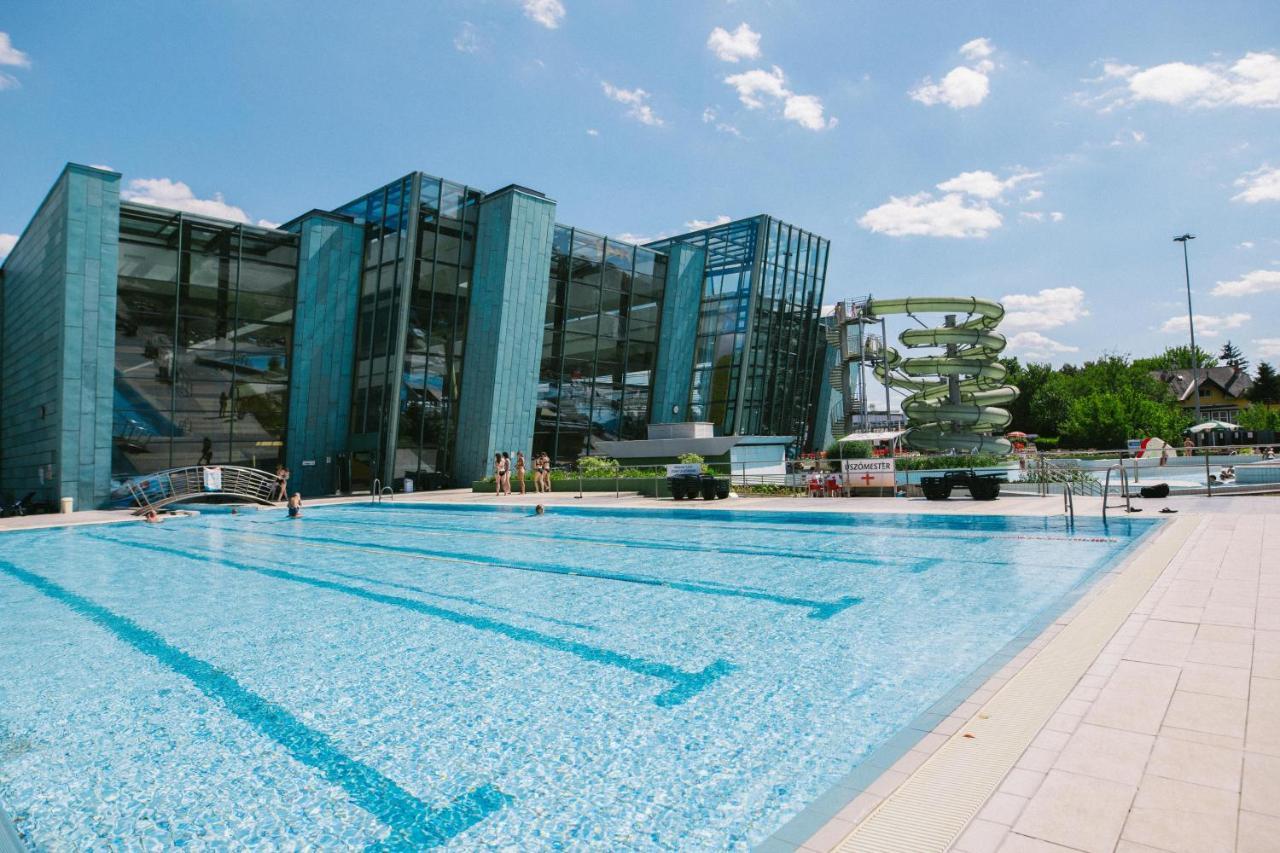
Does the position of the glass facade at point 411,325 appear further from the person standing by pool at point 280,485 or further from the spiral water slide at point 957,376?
the spiral water slide at point 957,376

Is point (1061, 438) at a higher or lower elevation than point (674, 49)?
lower

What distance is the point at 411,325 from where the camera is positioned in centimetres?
2619

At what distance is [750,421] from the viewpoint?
35375 millimetres

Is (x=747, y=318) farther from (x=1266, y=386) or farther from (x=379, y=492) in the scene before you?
(x=1266, y=386)

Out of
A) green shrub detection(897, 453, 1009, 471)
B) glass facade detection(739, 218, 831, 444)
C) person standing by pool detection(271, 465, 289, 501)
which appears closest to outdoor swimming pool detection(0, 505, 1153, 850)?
green shrub detection(897, 453, 1009, 471)

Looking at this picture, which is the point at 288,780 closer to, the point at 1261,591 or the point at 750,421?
the point at 1261,591

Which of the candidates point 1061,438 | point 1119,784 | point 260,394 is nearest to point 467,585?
point 1119,784

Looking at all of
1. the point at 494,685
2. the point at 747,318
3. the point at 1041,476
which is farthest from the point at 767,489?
the point at 494,685

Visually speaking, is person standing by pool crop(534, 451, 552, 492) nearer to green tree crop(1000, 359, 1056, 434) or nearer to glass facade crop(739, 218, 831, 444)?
glass facade crop(739, 218, 831, 444)

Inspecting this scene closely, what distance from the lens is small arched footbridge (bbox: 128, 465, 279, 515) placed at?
898 inches

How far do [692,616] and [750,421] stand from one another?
95.3 feet

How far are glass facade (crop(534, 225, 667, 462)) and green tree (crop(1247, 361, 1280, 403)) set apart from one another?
224 feet

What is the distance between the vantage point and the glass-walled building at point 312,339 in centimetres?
2167

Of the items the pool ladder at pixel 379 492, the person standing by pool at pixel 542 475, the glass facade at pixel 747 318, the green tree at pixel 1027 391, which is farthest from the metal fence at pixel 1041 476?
the green tree at pixel 1027 391
